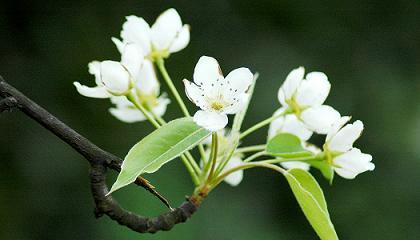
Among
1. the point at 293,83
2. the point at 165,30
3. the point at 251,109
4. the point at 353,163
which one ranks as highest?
the point at 165,30

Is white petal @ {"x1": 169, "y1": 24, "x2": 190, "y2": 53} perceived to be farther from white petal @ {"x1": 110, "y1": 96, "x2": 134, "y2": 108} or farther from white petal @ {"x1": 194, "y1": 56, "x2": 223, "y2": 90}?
white petal @ {"x1": 194, "y1": 56, "x2": 223, "y2": 90}

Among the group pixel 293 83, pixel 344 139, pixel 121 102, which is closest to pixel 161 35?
pixel 121 102

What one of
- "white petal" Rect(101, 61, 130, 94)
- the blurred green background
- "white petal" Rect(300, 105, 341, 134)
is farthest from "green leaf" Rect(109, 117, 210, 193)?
the blurred green background

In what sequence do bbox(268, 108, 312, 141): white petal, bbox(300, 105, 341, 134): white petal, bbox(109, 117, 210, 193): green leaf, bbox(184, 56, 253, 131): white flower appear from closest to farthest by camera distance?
bbox(109, 117, 210, 193): green leaf
bbox(184, 56, 253, 131): white flower
bbox(300, 105, 341, 134): white petal
bbox(268, 108, 312, 141): white petal

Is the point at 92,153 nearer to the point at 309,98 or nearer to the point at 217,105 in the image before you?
the point at 217,105

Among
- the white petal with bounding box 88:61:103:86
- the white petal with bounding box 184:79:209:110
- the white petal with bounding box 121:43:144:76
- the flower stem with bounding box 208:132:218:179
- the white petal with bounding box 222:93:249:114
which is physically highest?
the white petal with bounding box 121:43:144:76

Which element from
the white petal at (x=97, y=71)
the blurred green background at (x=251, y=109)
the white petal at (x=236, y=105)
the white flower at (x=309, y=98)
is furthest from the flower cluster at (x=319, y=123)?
the blurred green background at (x=251, y=109)
